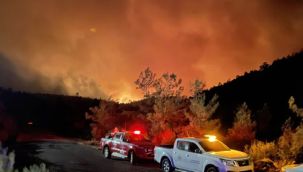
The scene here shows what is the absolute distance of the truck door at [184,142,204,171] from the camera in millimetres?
18469

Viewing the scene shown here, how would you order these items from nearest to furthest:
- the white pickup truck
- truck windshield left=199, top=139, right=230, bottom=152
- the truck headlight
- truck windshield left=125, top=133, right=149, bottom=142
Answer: the truck headlight
the white pickup truck
truck windshield left=199, top=139, right=230, bottom=152
truck windshield left=125, top=133, right=149, bottom=142

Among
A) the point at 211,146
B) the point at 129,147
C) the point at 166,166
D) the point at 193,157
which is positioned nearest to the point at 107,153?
the point at 129,147

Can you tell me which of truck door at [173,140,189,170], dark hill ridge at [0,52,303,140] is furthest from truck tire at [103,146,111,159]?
dark hill ridge at [0,52,303,140]

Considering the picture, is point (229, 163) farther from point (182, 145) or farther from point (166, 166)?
point (166, 166)

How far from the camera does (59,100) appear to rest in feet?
378

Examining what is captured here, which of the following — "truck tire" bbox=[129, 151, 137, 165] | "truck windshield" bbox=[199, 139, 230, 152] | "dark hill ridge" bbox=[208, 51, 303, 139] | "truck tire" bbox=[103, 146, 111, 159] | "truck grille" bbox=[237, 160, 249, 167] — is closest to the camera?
"truck grille" bbox=[237, 160, 249, 167]

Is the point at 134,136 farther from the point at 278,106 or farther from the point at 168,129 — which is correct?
the point at 278,106

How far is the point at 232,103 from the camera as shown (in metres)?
67.3

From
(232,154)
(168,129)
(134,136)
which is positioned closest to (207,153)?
(232,154)

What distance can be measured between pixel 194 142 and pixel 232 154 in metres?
1.84

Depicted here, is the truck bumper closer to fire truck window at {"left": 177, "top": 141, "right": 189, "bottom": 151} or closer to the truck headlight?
the truck headlight

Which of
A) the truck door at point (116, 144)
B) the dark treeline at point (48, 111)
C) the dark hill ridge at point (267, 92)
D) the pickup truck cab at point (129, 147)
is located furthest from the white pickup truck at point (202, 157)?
the dark treeline at point (48, 111)

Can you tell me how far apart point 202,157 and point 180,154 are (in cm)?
170

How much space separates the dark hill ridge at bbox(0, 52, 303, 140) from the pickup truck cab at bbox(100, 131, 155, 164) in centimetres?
1501
